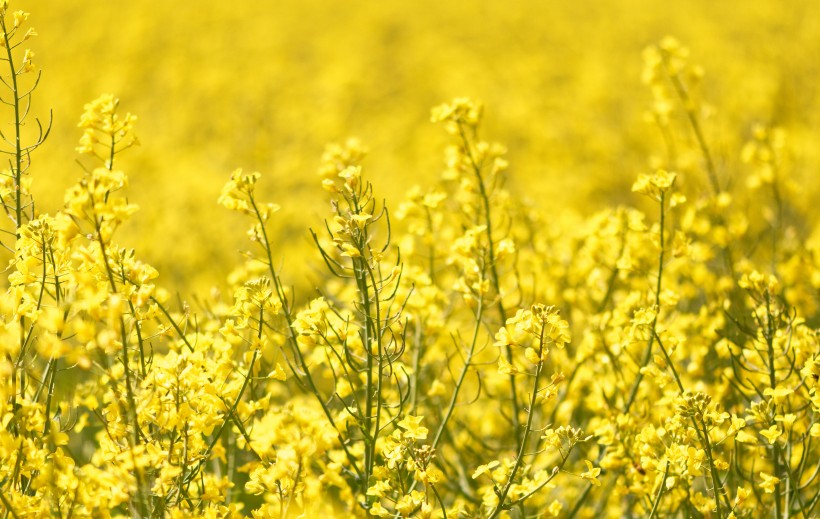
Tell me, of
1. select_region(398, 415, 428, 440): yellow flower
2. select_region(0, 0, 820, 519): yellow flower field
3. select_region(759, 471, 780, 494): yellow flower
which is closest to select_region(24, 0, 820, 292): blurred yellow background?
select_region(0, 0, 820, 519): yellow flower field

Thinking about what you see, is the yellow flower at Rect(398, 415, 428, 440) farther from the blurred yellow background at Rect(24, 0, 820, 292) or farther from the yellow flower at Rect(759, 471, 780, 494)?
the blurred yellow background at Rect(24, 0, 820, 292)

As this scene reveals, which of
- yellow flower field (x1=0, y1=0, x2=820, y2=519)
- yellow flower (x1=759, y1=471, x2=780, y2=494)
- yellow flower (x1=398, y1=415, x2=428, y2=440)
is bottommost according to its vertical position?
yellow flower (x1=759, y1=471, x2=780, y2=494)

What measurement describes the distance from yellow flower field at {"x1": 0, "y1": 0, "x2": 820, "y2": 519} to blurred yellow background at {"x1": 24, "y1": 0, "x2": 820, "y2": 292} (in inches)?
2.6

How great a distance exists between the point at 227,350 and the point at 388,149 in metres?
10.5

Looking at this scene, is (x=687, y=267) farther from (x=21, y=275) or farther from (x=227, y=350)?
(x=21, y=275)

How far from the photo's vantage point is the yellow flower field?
2.19 m

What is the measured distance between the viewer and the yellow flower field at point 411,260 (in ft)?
7.17

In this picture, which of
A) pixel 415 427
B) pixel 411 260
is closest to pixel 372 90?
pixel 411 260

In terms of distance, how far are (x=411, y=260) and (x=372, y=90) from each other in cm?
1144

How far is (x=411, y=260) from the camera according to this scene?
158 inches

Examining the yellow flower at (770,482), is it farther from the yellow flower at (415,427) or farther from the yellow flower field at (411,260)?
the yellow flower at (415,427)

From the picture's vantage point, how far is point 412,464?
2.08 meters

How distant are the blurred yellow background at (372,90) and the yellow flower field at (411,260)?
7cm

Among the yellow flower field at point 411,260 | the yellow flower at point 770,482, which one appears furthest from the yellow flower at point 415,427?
the yellow flower at point 770,482
